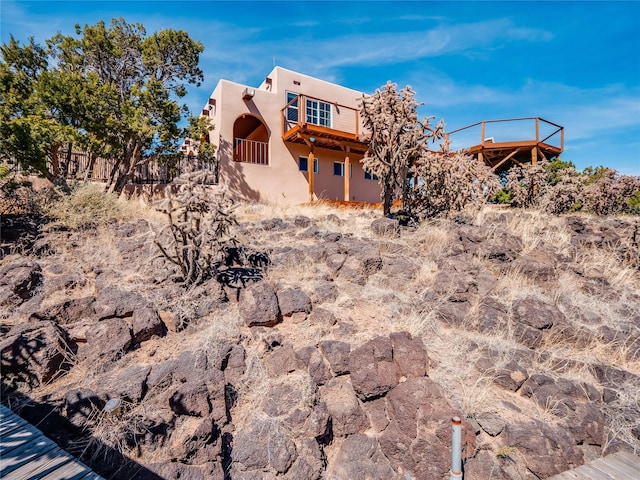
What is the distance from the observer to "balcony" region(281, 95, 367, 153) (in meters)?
12.8

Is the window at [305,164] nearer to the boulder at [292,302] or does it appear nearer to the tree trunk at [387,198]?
the tree trunk at [387,198]

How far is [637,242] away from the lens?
6785 millimetres

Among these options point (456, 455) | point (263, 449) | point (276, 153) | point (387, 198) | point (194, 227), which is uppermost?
point (276, 153)

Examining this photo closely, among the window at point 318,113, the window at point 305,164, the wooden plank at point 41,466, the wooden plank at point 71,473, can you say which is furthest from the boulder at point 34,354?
the window at point 318,113

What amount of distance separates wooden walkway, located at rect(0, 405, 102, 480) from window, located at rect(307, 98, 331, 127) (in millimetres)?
13600

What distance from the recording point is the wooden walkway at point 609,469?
313 centimetres

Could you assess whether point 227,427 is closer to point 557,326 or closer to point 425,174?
point 557,326

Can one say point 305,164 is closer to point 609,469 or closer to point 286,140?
point 286,140

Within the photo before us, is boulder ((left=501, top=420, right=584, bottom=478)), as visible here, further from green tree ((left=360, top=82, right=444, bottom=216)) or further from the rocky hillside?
green tree ((left=360, top=82, right=444, bottom=216))

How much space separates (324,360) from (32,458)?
2.89 m

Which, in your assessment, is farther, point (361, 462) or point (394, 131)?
point (394, 131)

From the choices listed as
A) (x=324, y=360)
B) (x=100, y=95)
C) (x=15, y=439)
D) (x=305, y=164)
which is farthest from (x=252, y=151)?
(x=15, y=439)

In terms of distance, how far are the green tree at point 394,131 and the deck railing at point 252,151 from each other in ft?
19.7

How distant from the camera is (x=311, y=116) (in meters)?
14.3
